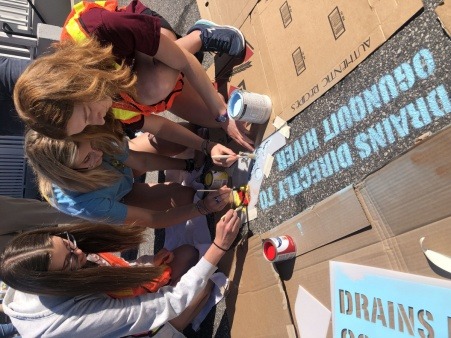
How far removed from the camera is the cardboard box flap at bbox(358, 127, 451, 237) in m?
0.86

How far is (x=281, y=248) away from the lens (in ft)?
4.13

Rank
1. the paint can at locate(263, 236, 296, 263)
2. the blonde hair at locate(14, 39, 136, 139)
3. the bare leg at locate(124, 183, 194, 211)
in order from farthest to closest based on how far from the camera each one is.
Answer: the bare leg at locate(124, 183, 194, 211) → the paint can at locate(263, 236, 296, 263) → the blonde hair at locate(14, 39, 136, 139)

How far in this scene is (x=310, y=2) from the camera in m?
1.29

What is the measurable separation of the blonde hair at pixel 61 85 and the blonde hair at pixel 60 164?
10cm

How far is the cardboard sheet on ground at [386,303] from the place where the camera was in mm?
847

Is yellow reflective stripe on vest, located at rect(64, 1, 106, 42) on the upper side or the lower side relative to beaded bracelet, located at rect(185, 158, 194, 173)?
upper

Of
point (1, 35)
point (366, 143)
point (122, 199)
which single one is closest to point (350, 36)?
point (366, 143)

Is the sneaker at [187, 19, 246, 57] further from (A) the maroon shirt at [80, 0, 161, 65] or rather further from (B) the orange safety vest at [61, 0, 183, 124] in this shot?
(A) the maroon shirt at [80, 0, 161, 65]

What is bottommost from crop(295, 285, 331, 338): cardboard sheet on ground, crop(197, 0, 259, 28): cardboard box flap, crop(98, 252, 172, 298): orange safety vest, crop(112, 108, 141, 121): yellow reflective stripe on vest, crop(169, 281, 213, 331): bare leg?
crop(295, 285, 331, 338): cardboard sheet on ground

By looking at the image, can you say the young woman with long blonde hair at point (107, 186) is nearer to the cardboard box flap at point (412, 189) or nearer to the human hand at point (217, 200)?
the human hand at point (217, 200)

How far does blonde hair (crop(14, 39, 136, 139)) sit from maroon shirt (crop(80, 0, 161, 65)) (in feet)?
0.13

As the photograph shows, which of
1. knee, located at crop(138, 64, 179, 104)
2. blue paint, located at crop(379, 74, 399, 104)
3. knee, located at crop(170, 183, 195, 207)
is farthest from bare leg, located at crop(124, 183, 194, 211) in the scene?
blue paint, located at crop(379, 74, 399, 104)

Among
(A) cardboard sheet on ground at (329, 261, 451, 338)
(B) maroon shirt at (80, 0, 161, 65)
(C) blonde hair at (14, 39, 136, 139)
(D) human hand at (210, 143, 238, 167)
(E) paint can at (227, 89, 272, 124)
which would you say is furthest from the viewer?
(D) human hand at (210, 143, 238, 167)

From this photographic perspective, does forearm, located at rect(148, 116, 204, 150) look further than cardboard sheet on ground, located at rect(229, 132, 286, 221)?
Yes
